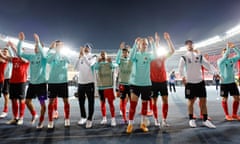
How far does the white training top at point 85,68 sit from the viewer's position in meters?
4.21

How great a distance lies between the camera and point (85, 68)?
426 cm

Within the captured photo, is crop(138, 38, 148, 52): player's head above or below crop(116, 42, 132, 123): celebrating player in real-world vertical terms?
above

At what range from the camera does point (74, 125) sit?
417cm

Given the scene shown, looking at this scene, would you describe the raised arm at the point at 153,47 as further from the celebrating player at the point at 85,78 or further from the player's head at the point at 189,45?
the celebrating player at the point at 85,78

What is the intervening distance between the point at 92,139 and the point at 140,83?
1407 millimetres

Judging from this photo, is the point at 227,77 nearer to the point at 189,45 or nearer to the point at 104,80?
the point at 189,45

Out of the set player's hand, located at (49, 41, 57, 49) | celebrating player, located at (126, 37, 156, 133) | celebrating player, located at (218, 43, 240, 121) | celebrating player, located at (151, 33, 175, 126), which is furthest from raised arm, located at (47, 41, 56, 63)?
celebrating player, located at (218, 43, 240, 121)

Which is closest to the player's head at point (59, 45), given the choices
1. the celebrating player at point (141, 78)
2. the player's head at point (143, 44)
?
the celebrating player at point (141, 78)

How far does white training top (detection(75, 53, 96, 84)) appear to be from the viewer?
A: 13.8 ft

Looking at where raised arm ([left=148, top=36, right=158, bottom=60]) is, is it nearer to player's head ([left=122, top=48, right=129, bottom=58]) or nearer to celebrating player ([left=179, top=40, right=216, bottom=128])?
celebrating player ([left=179, top=40, right=216, bottom=128])

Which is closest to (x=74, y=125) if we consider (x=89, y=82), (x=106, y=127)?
(x=106, y=127)

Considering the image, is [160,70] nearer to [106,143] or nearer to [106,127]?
[106,127]

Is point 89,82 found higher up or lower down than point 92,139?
higher up

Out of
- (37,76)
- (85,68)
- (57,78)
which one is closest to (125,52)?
(85,68)
